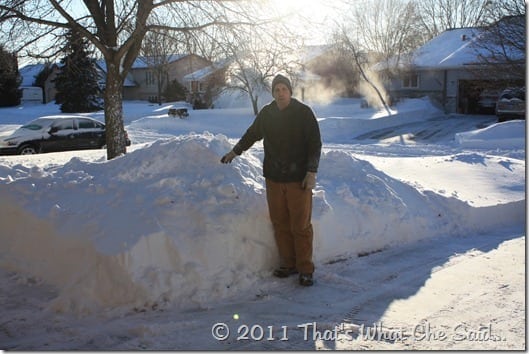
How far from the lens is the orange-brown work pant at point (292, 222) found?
502 centimetres

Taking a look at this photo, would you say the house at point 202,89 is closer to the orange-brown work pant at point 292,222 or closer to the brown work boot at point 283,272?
the orange-brown work pant at point 292,222

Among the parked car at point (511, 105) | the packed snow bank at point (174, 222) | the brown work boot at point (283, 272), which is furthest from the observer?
the parked car at point (511, 105)

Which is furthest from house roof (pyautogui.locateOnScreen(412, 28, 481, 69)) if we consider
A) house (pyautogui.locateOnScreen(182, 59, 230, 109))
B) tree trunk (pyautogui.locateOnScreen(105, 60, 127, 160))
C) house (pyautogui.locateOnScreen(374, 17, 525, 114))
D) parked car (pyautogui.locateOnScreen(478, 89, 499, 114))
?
tree trunk (pyautogui.locateOnScreen(105, 60, 127, 160))

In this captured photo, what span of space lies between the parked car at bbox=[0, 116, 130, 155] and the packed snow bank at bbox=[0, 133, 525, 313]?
10.5 meters

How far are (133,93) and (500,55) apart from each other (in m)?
43.7

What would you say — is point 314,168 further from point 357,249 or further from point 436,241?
point 436,241

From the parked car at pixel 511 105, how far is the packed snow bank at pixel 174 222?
21.0 metres

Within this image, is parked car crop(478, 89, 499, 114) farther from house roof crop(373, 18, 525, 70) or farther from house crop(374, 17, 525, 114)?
house roof crop(373, 18, 525, 70)

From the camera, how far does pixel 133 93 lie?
195 feet

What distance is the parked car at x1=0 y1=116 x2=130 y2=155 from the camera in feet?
54.0

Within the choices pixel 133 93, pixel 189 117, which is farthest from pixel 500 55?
pixel 133 93

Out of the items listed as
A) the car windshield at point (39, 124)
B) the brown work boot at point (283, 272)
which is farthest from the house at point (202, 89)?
the brown work boot at point (283, 272)

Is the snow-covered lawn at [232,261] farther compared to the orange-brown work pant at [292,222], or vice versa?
the orange-brown work pant at [292,222]

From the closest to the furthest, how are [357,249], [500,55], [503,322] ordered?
[503,322] < [357,249] < [500,55]
